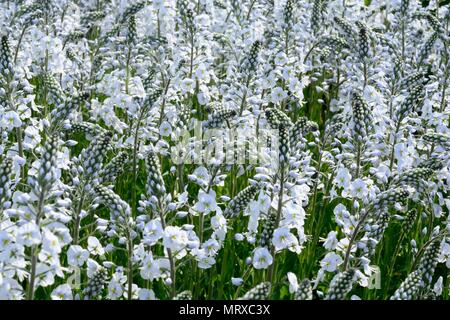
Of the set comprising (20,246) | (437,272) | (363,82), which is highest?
(363,82)

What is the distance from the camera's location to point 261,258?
16.7 feet

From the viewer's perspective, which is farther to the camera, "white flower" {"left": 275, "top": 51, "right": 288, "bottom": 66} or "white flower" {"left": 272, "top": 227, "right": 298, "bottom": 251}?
"white flower" {"left": 275, "top": 51, "right": 288, "bottom": 66}

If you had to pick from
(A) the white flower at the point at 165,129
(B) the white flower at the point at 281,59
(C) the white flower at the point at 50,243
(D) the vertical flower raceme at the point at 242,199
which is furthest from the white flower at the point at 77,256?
(B) the white flower at the point at 281,59

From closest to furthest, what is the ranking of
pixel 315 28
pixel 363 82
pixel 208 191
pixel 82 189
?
1. pixel 82 189
2. pixel 208 191
3. pixel 363 82
4. pixel 315 28

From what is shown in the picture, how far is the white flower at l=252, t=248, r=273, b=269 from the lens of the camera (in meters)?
5.07

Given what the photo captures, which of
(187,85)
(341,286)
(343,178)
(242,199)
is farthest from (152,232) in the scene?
(187,85)

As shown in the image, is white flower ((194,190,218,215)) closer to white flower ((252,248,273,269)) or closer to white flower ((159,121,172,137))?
white flower ((252,248,273,269))

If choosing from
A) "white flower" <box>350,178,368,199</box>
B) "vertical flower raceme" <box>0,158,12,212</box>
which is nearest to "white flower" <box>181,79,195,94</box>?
"white flower" <box>350,178,368,199</box>
